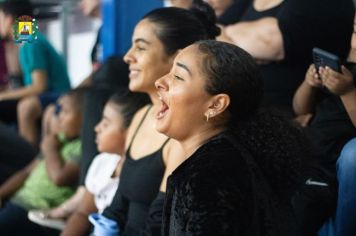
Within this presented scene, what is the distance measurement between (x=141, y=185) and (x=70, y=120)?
119 cm

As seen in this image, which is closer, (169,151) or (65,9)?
(169,151)

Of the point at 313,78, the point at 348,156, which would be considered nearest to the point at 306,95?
the point at 313,78

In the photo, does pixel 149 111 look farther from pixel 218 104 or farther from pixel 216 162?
pixel 216 162

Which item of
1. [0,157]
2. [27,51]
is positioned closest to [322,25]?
[0,157]

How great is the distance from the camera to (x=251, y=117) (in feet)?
4.89

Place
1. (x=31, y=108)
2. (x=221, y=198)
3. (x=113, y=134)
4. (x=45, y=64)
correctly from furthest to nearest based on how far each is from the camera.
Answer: (x=31, y=108) < (x=45, y=64) < (x=113, y=134) < (x=221, y=198)

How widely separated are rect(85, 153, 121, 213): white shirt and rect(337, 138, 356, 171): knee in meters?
Result: 0.87

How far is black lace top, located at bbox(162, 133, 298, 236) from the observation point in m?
1.27

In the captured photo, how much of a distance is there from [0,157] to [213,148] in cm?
132

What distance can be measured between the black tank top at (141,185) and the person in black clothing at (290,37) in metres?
0.45

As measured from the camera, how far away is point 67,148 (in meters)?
2.99

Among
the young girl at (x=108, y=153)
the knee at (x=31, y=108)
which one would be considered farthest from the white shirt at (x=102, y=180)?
the knee at (x=31, y=108)

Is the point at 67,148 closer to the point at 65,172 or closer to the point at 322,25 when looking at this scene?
the point at 65,172

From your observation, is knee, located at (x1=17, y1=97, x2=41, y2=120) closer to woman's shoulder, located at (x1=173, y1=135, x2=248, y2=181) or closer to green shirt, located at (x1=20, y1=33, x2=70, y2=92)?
green shirt, located at (x1=20, y1=33, x2=70, y2=92)
